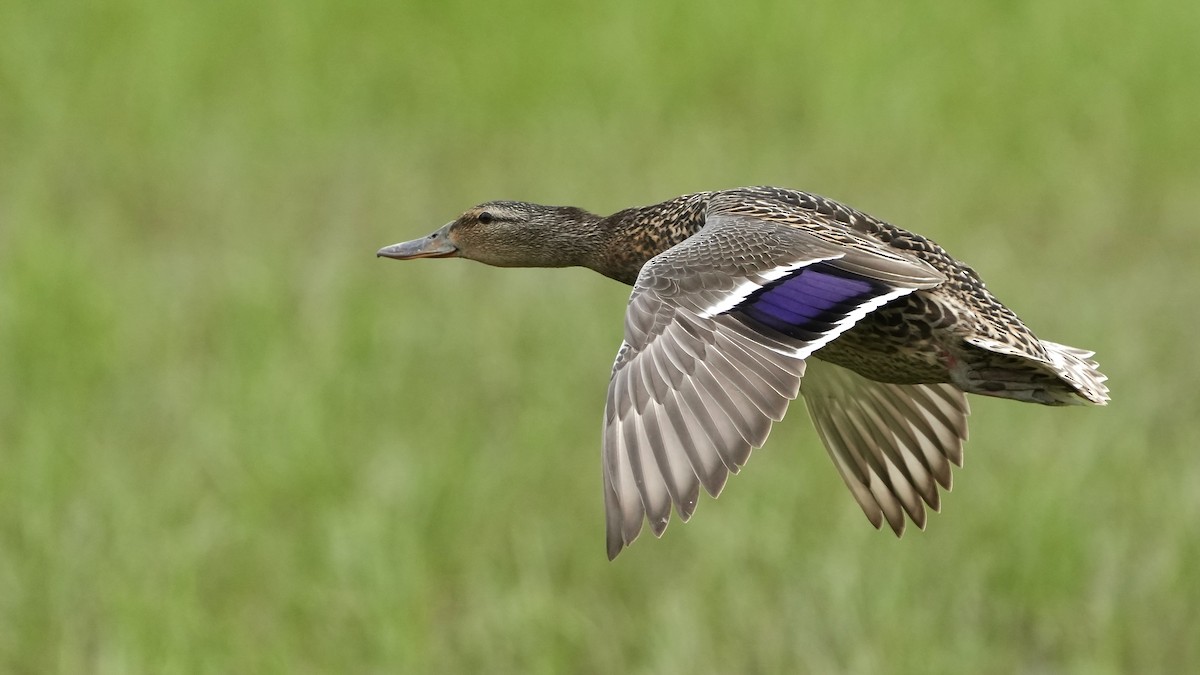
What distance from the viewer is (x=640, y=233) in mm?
4758

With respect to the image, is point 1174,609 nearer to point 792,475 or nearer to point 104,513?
point 792,475

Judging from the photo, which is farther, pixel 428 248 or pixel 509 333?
pixel 509 333

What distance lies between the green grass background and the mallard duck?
2135 mm

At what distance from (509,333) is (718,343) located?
4928 mm

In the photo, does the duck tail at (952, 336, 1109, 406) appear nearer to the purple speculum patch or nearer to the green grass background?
the purple speculum patch

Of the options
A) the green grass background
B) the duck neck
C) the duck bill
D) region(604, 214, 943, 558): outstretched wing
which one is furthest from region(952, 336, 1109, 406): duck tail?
the green grass background

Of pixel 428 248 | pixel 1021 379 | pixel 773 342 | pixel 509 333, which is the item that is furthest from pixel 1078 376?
pixel 509 333

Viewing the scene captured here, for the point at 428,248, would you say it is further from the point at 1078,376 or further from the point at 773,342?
the point at 1078,376

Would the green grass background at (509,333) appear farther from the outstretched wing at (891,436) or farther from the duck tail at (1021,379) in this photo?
the duck tail at (1021,379)

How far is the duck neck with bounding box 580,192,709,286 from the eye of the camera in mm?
4621

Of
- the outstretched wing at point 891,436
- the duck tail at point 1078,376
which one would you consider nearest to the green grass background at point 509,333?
the outstretched wing at point 891,436

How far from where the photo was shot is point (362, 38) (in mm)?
11594

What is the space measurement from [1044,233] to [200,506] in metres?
4.86

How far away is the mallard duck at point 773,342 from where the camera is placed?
3.62 meters
